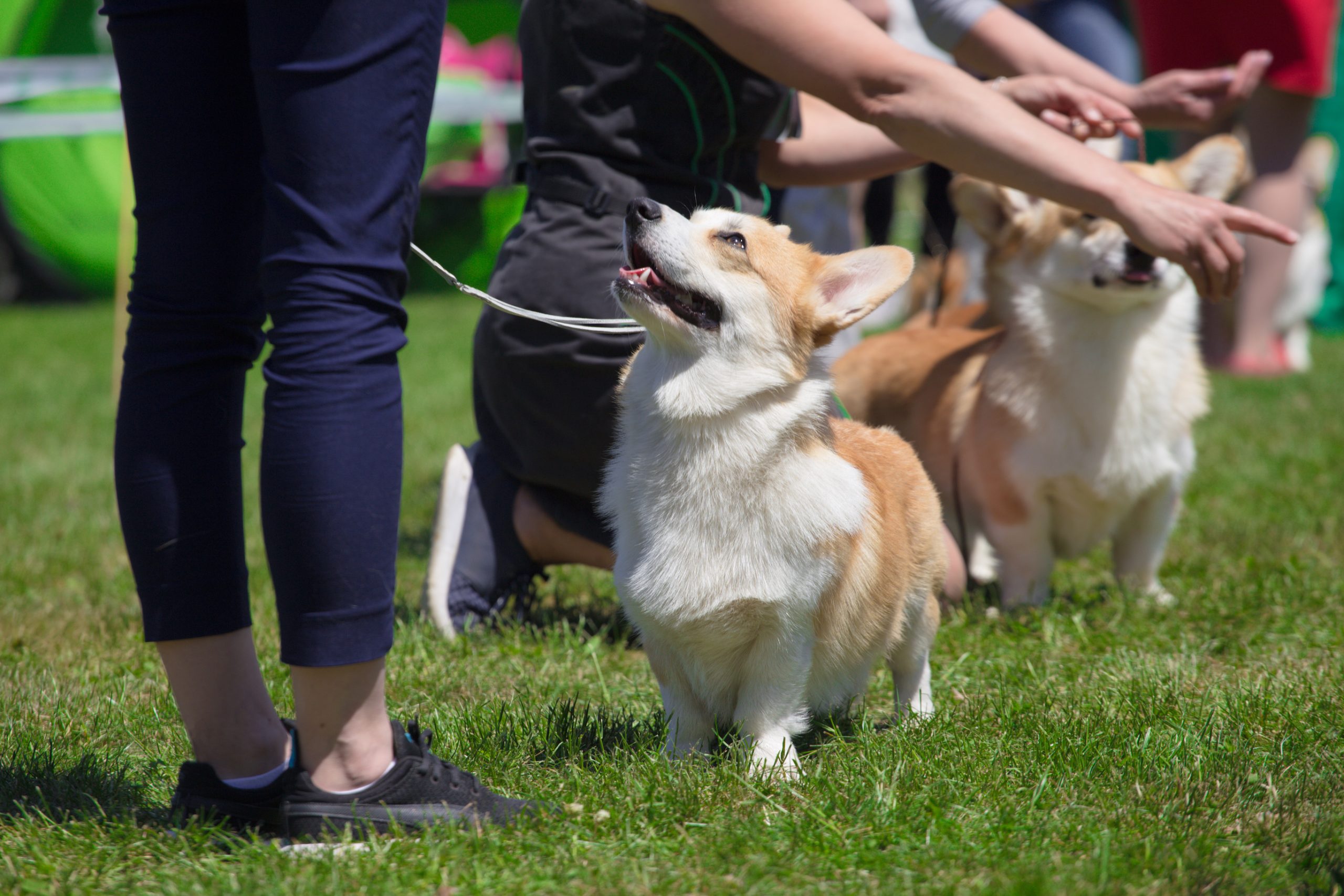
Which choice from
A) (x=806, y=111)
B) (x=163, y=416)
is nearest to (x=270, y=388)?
(x=163, y=416)

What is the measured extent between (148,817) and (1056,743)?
1.36 m

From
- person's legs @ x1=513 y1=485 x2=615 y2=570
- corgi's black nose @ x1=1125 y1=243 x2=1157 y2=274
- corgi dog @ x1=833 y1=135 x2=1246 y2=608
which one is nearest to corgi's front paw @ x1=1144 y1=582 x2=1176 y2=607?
corgi dog @ x1=833 y1=135 x2=1246 y2=608

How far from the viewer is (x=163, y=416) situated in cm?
160

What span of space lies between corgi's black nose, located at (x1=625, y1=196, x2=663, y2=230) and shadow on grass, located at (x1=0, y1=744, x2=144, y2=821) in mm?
1152

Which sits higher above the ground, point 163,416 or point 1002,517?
point 163,416

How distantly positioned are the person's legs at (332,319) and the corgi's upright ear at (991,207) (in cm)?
206

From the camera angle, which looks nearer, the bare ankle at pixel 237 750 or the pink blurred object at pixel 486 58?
the bare ankle at pixel 237 750

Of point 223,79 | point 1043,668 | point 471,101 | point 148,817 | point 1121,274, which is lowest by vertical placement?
point 471,101

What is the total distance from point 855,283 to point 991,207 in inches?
58.2

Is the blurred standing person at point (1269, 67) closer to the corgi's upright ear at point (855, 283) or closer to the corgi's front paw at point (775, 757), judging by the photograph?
the corgi's upright ear at point (855, 283)

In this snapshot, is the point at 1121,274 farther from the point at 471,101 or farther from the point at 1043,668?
the point at 471,101

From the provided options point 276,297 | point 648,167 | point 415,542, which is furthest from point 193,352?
point 415,542

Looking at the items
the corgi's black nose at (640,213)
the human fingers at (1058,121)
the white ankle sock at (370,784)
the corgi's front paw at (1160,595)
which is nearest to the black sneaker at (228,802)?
the white ankle sock at (370,784)

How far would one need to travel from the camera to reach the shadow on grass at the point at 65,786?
5.63ft
